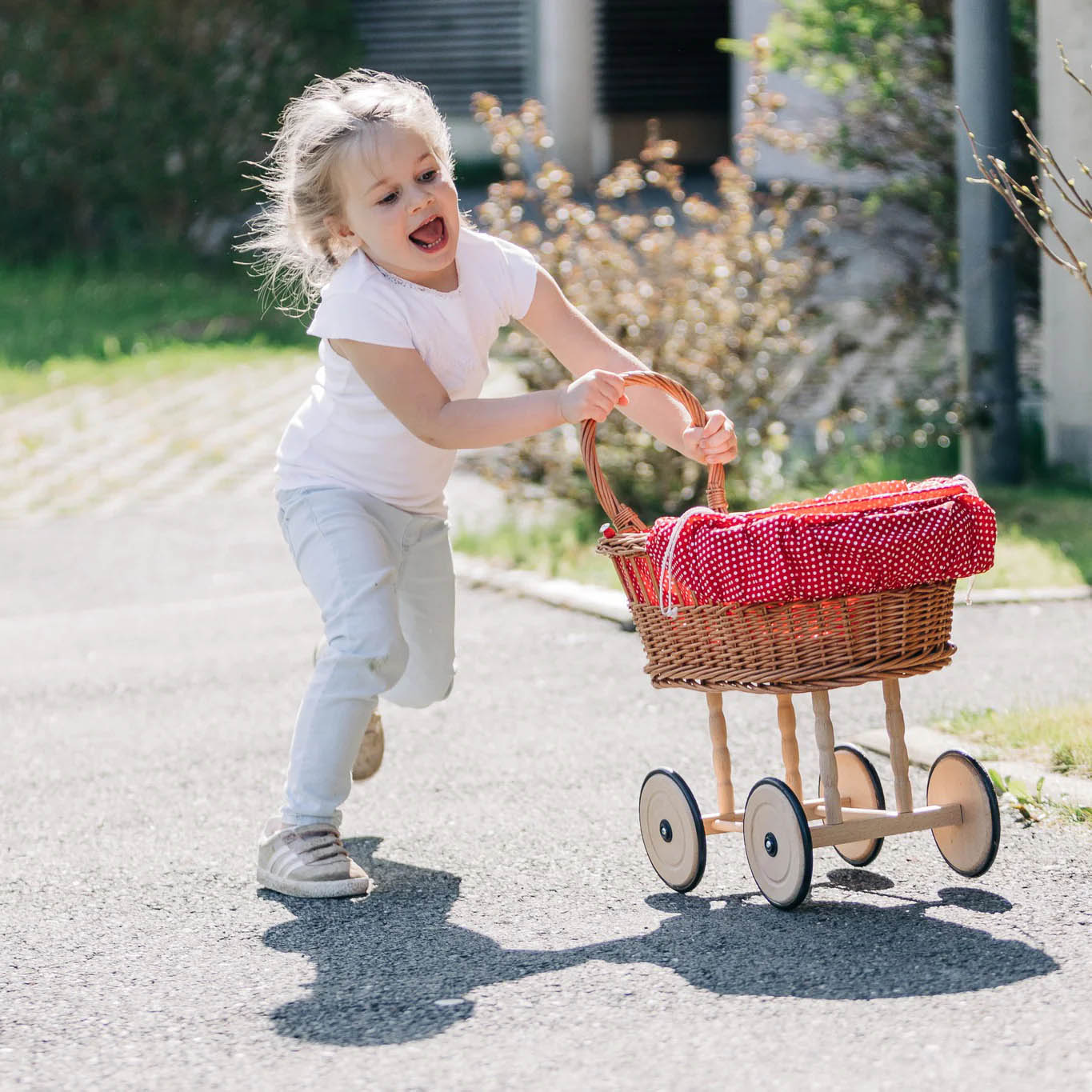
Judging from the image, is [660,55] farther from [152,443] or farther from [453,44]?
[152,443]

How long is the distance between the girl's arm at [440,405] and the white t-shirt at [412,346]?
0.07 metres

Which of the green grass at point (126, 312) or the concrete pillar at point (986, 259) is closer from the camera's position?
the concrete pillar at point (986, 259)

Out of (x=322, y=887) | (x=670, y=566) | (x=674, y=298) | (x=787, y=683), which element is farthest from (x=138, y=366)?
(x=787, y=683)

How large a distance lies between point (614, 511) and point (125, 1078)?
143 centimetres

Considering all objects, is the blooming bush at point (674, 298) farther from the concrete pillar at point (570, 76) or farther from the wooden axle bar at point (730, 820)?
the concrete pillar at point (570, 76)

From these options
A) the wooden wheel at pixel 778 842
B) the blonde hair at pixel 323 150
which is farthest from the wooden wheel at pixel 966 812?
the blonde hair at pixel 323 150

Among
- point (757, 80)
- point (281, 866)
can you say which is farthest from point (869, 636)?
point (757, 80)

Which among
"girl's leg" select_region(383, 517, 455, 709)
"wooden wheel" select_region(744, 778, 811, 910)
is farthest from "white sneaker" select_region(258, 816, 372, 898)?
"wooden wheel" select_region(744, 778, 811, 910)

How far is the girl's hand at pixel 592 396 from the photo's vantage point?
11.1 feet

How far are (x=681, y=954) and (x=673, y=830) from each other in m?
0.41

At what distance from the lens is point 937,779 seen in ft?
12.0

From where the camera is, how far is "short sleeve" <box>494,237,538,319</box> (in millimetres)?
3898

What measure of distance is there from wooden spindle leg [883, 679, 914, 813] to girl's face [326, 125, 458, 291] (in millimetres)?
1287

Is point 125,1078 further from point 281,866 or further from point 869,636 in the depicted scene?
point 869,636
